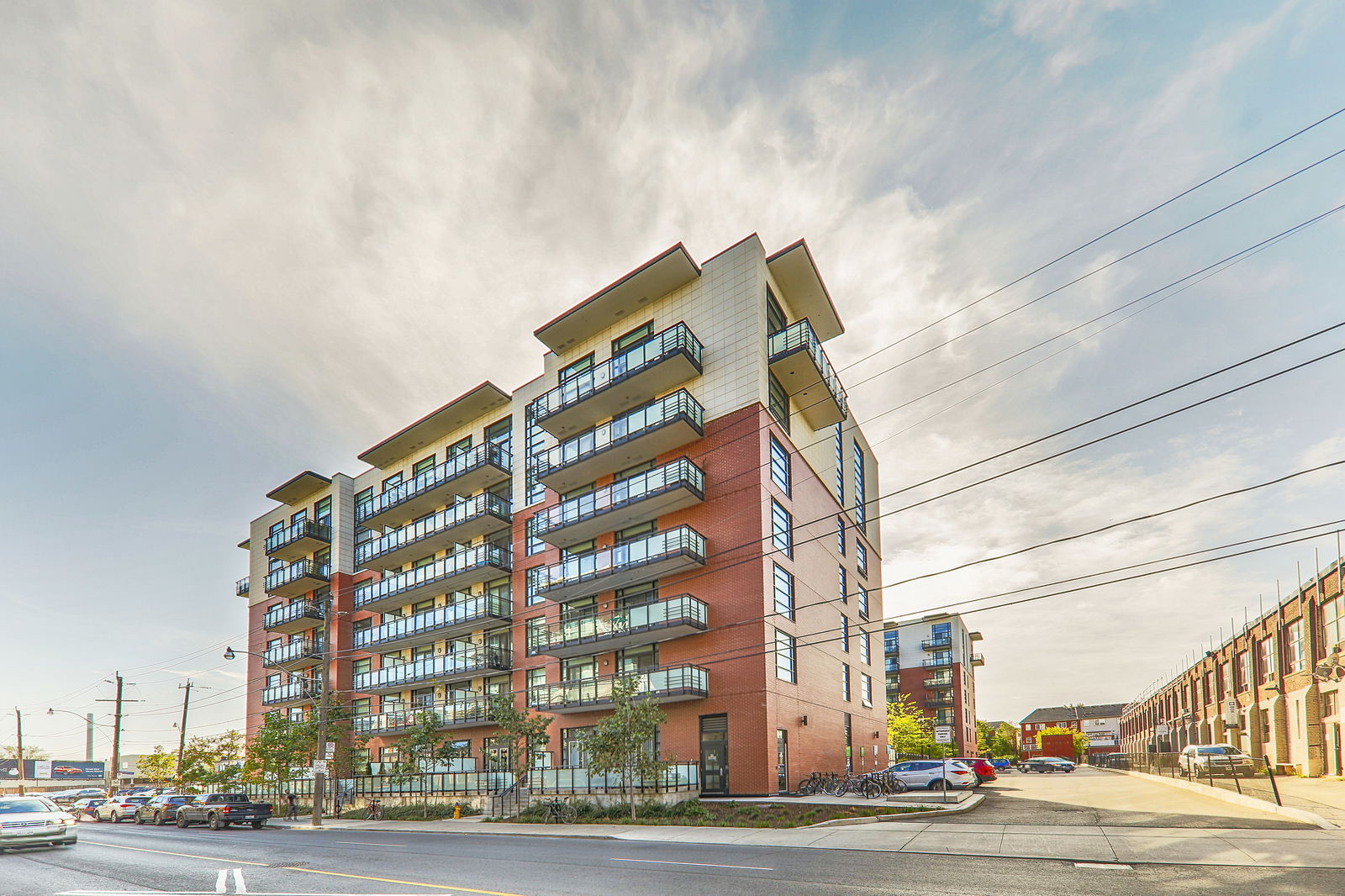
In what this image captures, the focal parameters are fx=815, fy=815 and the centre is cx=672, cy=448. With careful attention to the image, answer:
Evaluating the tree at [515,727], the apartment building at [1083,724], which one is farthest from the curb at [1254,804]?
the apartment building at [1083,724]

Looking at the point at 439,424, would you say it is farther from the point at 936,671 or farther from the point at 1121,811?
the point at 936,671

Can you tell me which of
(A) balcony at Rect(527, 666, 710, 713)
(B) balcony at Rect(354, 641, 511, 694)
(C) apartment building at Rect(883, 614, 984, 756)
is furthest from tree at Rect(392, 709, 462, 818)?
(C) apartment building at Rect(883, 614, 984, 756)

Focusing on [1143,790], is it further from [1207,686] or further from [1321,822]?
[1207,686]

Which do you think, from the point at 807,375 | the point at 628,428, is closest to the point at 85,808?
the point at 628,428

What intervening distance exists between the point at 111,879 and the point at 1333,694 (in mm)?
49715

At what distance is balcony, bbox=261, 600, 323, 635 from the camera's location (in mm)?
54562

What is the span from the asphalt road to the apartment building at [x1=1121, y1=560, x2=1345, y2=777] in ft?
108

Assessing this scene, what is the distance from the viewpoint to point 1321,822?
19.4 meters

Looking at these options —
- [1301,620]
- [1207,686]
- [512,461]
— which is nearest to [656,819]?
[512,461]

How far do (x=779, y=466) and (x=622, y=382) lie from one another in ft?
25.9

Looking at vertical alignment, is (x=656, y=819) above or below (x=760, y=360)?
below

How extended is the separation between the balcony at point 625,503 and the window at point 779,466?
10.5ft

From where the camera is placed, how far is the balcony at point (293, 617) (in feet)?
179

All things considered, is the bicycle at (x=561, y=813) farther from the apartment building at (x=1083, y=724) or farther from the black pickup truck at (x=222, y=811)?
the apartment building at (x=1083, y=724)
